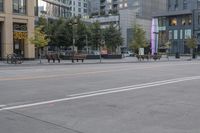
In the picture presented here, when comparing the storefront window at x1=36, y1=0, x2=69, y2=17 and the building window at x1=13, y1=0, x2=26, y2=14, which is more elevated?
the storefront window at x1=36, y1=0, x2=69, y2=17

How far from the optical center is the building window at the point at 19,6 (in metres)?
50.3

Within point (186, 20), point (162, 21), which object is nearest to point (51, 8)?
point (186, 20)

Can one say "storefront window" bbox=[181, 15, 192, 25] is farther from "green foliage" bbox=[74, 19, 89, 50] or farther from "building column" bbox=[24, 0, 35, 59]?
"building column" bbox=[24, 0, 35, 59]

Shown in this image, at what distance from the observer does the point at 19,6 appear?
5088cm

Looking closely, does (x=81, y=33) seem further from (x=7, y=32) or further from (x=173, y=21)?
(x=173, y=21)

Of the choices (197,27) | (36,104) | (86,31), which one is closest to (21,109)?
(36,104)

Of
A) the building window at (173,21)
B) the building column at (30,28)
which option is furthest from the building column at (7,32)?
the building window at (173,21)

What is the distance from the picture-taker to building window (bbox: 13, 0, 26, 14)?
50.3 metres

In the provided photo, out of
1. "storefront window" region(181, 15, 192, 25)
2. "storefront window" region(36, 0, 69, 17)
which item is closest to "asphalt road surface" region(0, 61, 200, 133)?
"storefront window" region(36, 0, 69, 17)

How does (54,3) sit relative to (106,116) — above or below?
above

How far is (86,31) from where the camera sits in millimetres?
70250

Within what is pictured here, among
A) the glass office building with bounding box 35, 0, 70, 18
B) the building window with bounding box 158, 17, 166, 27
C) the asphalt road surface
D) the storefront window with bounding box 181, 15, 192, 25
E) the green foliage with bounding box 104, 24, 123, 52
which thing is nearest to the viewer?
the asphalt road surface

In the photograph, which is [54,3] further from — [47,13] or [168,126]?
[168,126]

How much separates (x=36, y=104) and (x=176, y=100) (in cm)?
392
